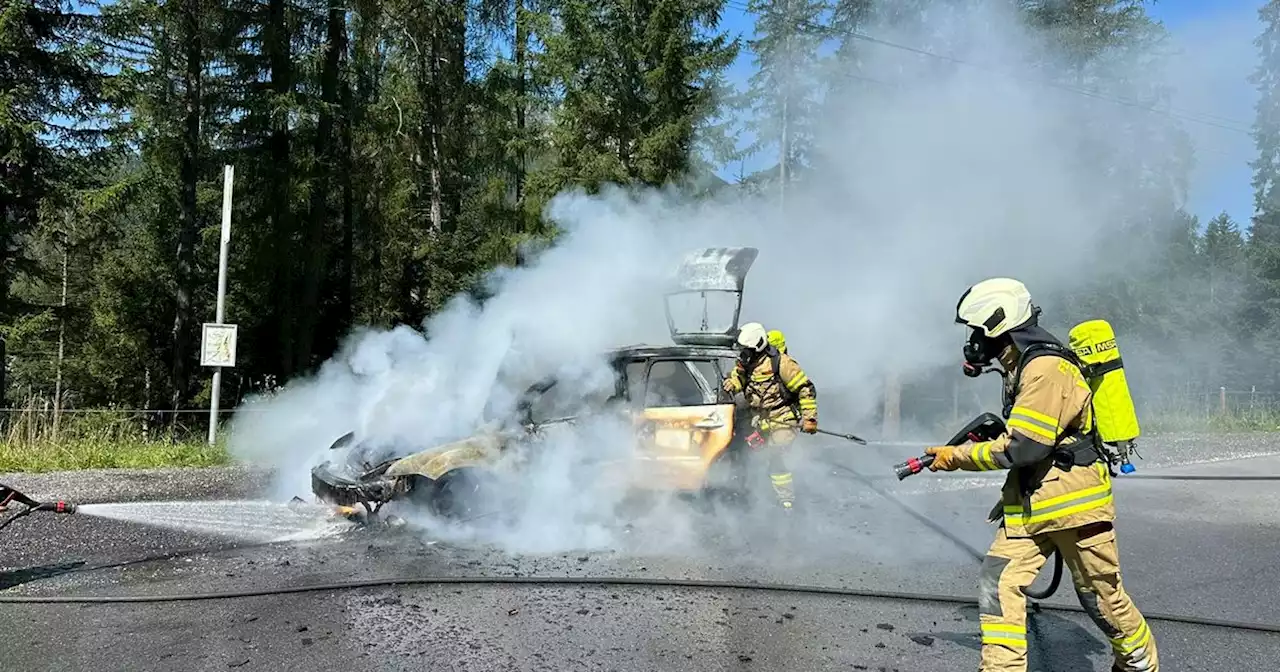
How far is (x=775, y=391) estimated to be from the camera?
7.95 m

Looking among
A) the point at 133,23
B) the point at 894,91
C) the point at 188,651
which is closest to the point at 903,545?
the point at 188,651

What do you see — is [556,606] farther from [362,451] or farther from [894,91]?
[894,91]

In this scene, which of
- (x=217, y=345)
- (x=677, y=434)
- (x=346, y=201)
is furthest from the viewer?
(x=346, y=201)

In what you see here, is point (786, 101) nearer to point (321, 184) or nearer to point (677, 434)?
point (321, 184)

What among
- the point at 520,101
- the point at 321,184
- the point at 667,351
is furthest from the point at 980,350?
the point at 520,101

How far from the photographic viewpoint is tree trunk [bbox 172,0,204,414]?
2018 cm

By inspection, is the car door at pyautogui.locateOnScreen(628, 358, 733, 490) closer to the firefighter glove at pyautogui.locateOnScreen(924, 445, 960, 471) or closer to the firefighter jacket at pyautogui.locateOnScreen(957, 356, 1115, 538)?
the firefighter glove at pyautogui.locateOnScreen(924, 445, 960, 471)

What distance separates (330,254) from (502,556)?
733 inches

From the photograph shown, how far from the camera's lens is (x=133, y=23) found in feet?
61.8

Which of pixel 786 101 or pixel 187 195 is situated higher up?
pixel 786 101

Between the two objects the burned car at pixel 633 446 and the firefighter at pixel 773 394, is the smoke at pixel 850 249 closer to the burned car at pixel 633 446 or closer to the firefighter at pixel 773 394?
the burned car at pixel 633 446

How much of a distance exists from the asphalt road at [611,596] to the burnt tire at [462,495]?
24 centimetres

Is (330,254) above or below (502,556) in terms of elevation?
above

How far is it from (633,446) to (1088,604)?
14.3 feet
